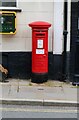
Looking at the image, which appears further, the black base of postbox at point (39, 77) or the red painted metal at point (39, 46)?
the black base of postbox at point (39, 77)

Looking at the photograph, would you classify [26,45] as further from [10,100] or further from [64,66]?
[10,100]

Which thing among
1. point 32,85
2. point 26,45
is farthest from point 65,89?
point 26,45

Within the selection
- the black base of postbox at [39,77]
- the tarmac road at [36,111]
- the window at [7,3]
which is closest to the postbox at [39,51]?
the black base of postbox at [39,77]

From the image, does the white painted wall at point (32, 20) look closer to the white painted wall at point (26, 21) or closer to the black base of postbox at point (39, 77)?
the white painted wall at point (26, 21)

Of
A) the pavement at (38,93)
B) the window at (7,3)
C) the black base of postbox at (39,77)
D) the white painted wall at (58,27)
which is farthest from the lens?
the window at (7,3)

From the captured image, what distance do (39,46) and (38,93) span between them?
1478 mm

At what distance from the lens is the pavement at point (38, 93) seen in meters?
8.61

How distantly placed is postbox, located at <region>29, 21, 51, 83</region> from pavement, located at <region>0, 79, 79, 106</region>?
9.4 inches

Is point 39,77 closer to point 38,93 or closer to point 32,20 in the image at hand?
point 38,93

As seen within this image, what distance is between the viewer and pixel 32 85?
33.6ft

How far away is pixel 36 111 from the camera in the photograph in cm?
802

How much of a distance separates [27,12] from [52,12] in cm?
66

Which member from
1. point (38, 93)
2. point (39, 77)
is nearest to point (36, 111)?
point (38, 93)

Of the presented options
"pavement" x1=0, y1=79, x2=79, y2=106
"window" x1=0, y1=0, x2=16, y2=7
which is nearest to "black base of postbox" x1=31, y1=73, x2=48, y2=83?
"pavement" x1=0, y1=79, x2=79, y2=106
